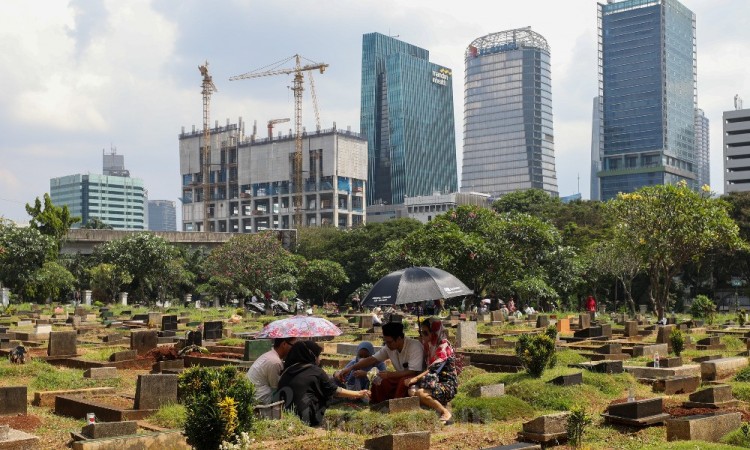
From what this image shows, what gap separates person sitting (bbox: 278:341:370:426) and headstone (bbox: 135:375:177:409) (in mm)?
2131

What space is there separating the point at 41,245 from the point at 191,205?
344 ft

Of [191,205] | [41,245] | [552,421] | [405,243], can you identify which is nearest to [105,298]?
[41,245]

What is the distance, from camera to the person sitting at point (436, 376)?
12656mm

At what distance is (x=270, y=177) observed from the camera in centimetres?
15250

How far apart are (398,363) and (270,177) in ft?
462

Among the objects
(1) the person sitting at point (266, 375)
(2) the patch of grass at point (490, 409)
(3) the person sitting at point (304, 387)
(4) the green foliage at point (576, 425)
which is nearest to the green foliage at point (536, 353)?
(2) the patch of grass at point (490, 409)

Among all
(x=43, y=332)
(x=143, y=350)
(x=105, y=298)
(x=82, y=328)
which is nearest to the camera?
(x=143, y=350)

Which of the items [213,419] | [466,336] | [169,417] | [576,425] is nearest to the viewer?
[213,419]

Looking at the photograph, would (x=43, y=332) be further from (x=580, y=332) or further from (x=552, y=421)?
(x=552, y=421)

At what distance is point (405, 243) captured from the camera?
52688 mm

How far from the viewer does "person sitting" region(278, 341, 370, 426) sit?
11.9m

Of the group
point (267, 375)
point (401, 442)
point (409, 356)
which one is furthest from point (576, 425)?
point (267, 375)

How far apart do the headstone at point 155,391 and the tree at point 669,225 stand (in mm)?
27565

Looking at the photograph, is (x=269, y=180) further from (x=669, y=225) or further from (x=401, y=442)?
(x=401, y=442)
